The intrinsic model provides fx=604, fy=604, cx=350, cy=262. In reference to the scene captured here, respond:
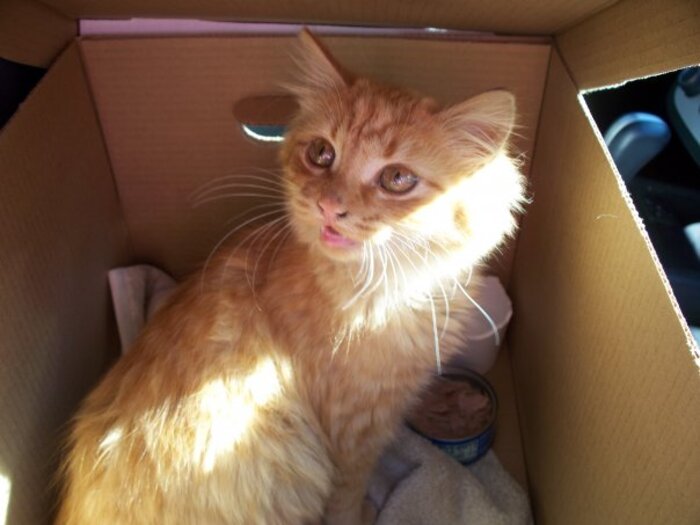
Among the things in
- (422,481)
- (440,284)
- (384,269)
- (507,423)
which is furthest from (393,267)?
(507,423)

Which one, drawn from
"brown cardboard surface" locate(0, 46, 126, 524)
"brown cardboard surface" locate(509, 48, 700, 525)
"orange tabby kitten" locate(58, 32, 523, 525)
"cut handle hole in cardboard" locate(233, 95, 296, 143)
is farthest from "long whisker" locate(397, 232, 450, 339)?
"brown cardboard surface" locate(0, 46, 126, 524)

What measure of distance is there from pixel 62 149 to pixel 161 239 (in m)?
0.49

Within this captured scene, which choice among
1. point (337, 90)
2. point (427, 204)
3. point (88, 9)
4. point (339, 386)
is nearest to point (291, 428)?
point (339, 386)

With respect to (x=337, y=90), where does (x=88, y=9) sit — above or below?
above

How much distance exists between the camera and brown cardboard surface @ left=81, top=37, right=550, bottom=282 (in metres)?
1.46

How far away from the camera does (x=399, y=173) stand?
1.12 meters

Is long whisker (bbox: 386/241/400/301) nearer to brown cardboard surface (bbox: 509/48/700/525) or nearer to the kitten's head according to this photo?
the kitten's head

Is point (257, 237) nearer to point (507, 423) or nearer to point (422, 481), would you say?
point (422, 481)

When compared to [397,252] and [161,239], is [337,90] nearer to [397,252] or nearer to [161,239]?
[397,252]

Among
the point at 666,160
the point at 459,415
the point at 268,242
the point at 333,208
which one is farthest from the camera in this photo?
the point at 666,160

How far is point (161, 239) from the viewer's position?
181 cm

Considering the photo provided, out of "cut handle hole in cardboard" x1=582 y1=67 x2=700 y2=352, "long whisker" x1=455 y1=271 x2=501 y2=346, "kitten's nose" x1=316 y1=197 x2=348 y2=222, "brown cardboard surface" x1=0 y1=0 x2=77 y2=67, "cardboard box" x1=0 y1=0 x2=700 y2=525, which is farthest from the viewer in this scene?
"cut handle hole in cardboard" x1=582 y1=67 x2=700 y2=352

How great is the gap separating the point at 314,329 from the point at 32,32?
2.82 feet

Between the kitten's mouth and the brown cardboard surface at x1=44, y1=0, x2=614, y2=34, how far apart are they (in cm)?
49
